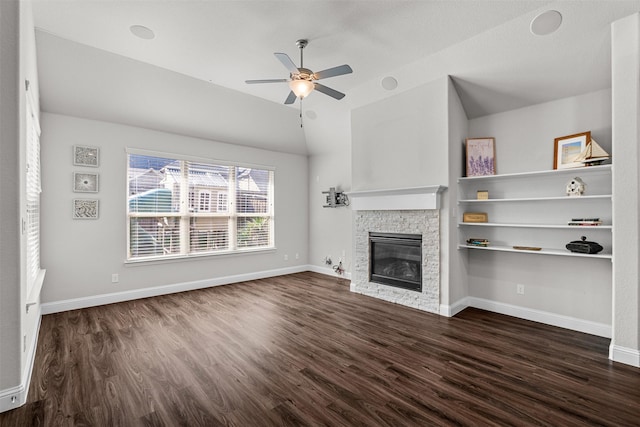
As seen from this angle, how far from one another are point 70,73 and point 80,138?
3.10 ft

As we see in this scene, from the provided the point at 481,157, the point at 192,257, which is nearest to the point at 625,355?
the point at 481,157

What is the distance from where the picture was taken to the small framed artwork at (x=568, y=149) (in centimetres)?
344

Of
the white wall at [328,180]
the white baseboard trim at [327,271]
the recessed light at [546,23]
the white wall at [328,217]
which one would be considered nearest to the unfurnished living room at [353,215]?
the recessed light at [546,23]

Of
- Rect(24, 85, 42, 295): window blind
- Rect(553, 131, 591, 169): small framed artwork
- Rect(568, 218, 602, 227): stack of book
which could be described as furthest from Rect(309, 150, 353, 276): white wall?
Rect(24, 85, 42, 295): window blind

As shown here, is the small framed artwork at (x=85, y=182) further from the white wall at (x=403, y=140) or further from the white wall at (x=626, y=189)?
the white wall at (x=626, y=189)

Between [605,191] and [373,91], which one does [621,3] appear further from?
[373,91]

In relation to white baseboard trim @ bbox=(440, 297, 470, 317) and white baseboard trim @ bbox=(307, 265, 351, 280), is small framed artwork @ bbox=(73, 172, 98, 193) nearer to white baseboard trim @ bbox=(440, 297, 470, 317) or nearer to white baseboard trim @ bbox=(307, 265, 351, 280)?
white baseboard trim @ bbox=(307, 265, 351, 280)

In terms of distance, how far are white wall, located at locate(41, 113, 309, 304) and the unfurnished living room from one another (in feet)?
0.09

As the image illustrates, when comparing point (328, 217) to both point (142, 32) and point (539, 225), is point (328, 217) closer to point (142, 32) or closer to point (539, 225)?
point (539, 225)

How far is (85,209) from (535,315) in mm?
6402

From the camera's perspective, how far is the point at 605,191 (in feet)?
11.0

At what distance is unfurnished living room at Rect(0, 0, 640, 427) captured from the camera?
88.4 inches

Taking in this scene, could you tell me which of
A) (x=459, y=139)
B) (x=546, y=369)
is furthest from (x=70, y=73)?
(x=546, y=369)

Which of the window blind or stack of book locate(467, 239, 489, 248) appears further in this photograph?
stack of book locate(467, 239, 489, 248)
